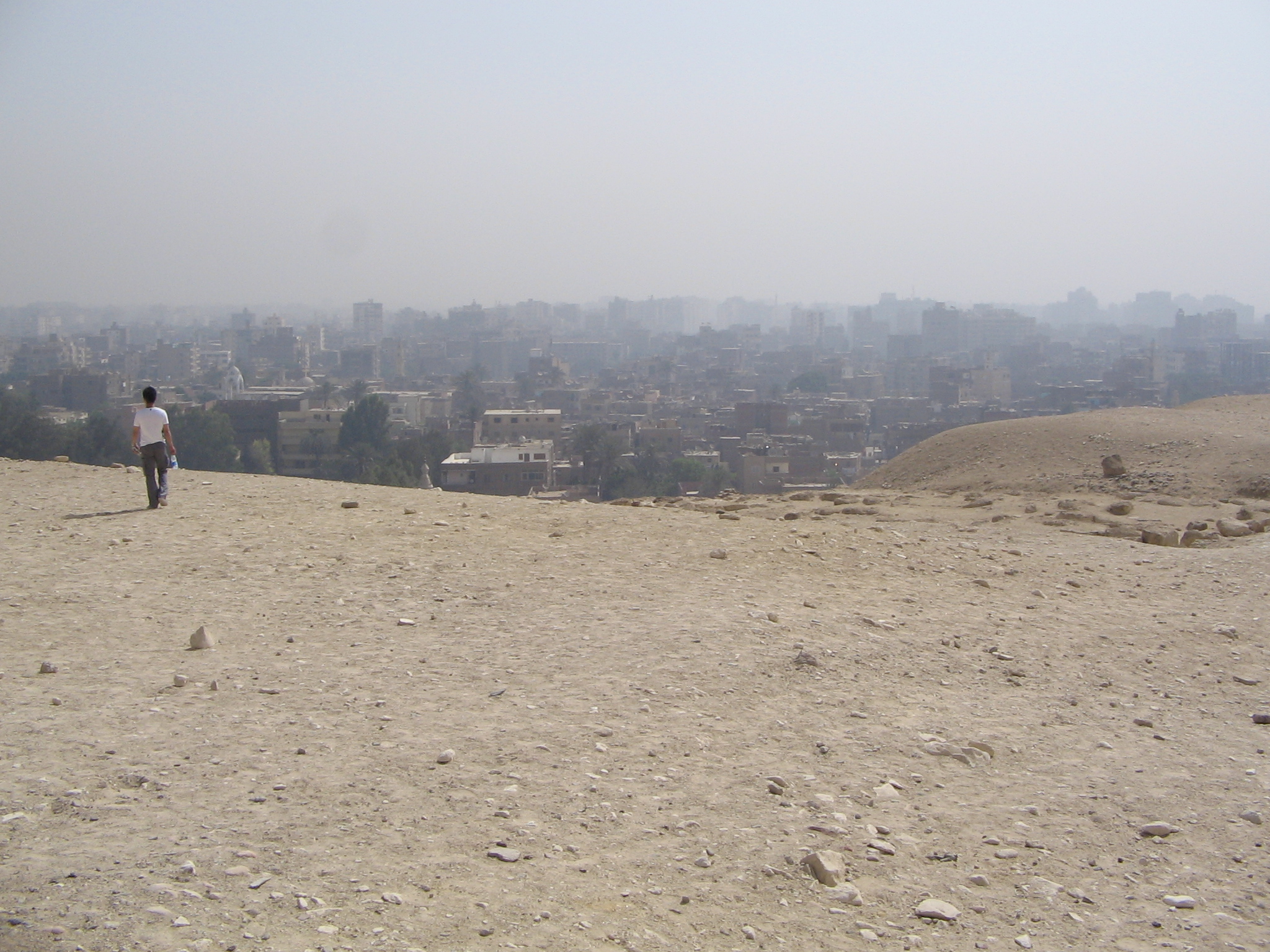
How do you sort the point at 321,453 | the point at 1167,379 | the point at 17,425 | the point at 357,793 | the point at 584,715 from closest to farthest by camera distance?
the point at 357,793
the point at 584,715
the point at 17,425
the point at 321,453
the point at 1167,379

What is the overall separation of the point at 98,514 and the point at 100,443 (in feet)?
77.1

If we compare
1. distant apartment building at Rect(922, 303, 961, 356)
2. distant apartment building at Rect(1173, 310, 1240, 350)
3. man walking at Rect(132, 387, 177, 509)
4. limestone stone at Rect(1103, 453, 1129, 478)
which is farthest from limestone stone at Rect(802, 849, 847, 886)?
distant apartment building at Rect(922, 303, 961, 356)

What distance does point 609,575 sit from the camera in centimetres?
777

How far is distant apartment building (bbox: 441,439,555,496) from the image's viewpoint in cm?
2588

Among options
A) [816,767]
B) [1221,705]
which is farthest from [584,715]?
[1221,705]

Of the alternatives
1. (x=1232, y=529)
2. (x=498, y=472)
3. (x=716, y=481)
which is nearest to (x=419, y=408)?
(x=716, y=481)

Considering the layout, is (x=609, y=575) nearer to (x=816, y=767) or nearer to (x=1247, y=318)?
(x=816, y=767)

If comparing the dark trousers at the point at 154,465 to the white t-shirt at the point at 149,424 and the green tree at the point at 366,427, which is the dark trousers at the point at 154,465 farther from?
the green tree at the point at 366,427

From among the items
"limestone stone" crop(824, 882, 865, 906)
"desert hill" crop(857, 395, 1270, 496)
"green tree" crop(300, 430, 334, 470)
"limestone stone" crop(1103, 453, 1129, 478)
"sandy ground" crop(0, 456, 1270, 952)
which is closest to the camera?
"sandy ground" crop(0, 456, 1270, 952)

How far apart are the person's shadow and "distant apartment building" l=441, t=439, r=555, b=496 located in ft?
48.7

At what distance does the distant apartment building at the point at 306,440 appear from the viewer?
38750mm

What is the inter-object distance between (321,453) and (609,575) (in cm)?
3339

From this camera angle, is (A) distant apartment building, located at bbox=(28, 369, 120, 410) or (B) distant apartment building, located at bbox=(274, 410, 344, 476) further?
(A) distant apartment building, located at bbox=(28, 369, 120, 410)

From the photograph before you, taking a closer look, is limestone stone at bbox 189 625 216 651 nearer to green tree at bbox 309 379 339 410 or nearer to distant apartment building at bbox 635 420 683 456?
distant apartment building at bbox 635 420 683 456
